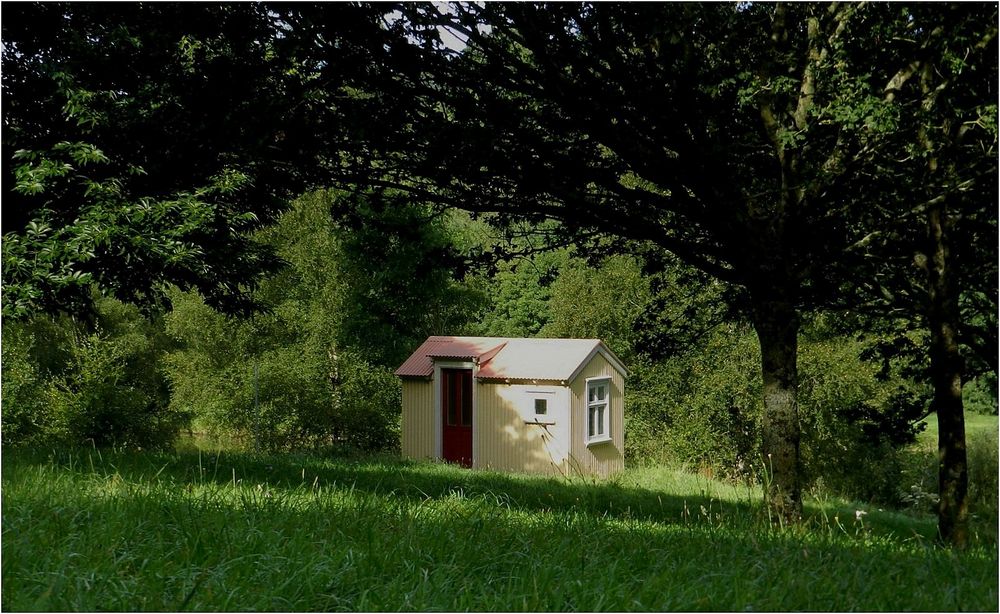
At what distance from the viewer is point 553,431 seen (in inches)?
Answer: 803

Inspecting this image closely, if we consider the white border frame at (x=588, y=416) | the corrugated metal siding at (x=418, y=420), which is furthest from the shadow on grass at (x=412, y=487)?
the corrugated metal siding at (x=418, y=420)

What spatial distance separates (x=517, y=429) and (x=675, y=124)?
48.8 feet

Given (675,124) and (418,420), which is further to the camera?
(418,420)

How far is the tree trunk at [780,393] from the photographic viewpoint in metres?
7.00

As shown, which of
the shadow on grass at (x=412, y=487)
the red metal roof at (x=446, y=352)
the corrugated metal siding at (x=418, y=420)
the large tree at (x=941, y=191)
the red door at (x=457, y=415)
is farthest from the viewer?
the corrugated metal siding at (x=418, y=420)

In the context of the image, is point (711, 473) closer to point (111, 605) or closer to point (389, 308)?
point (389, 308)

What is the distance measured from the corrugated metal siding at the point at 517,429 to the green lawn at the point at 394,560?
50.7ft

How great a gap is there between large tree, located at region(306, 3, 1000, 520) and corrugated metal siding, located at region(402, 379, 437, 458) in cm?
1479

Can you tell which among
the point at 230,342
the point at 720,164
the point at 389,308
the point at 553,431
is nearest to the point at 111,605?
the point at 720,164

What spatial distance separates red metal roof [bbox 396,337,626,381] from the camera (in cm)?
2050

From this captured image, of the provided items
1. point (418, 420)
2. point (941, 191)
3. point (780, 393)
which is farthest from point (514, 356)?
point (941, 191)

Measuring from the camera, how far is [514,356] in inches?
841

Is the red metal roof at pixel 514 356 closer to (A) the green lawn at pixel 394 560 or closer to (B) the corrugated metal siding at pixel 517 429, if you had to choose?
(B) the corrugated metal siding at pixel 517 429

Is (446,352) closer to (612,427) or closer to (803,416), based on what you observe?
(612,427)
